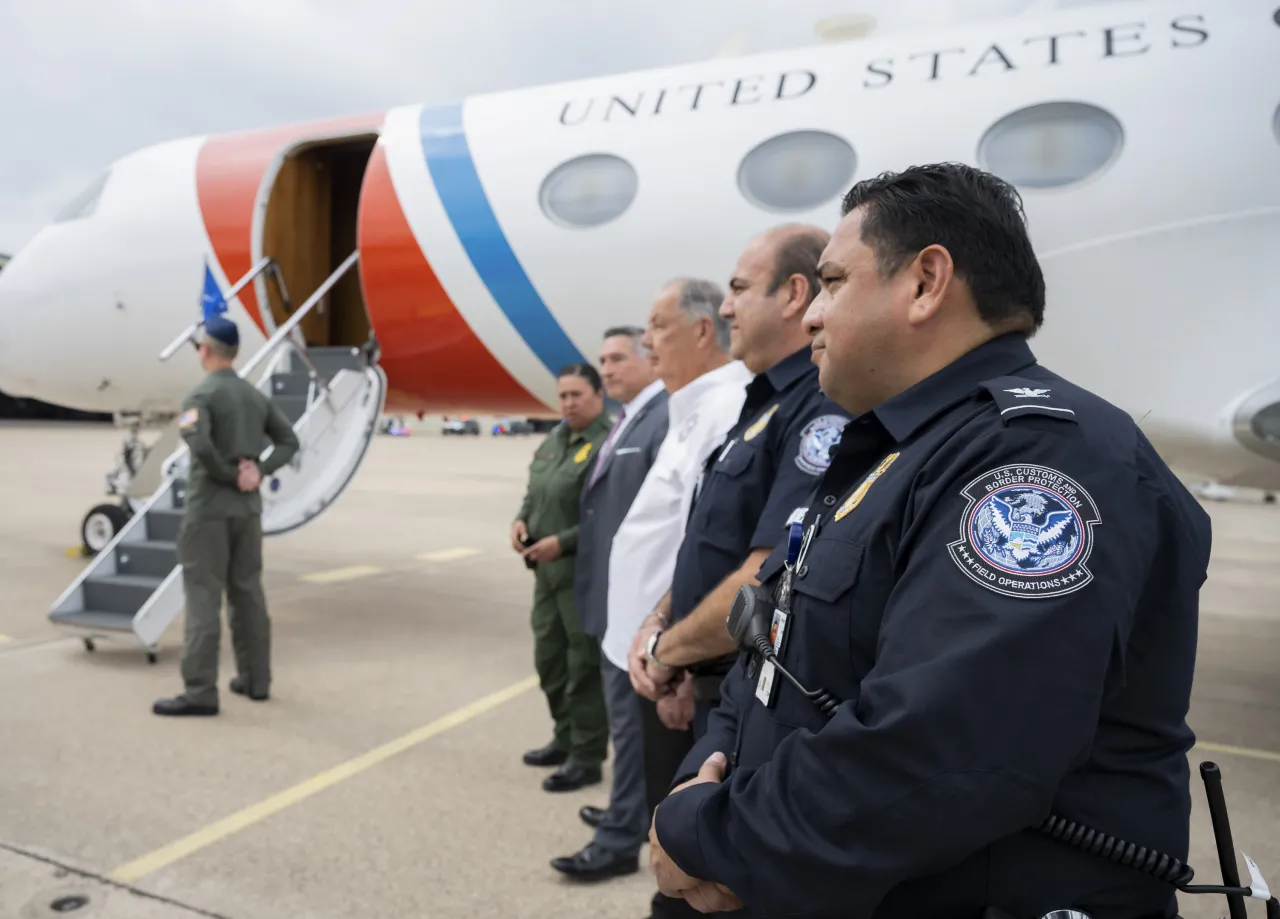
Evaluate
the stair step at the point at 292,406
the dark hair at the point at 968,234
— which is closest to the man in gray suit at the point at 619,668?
the dark hair at the point at 968,234

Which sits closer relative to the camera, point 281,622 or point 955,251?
point 955,251

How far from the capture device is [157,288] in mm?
7430

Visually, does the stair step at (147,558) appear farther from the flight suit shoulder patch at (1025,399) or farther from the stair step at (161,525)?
the flight suit shoulder patch at (1025,399)

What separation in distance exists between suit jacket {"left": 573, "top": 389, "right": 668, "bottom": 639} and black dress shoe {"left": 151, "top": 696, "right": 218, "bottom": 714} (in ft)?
7.19

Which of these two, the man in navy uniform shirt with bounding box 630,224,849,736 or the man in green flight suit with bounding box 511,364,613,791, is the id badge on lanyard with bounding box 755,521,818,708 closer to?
the man in navy uniform shirt with bounding box 630,224,849,736

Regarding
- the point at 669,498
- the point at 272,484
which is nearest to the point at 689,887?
the point at 669,498

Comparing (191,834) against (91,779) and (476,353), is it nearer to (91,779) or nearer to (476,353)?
(91,779)

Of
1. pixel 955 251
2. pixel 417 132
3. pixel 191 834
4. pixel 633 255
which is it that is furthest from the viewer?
pixel 417 132

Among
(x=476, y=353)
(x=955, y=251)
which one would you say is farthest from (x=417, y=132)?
(x=955, y=251)

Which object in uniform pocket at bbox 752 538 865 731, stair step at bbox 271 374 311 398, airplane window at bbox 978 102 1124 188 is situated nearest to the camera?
uniform pocket at bbox 752 538 865 731

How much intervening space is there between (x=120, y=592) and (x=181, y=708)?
4.41 feet

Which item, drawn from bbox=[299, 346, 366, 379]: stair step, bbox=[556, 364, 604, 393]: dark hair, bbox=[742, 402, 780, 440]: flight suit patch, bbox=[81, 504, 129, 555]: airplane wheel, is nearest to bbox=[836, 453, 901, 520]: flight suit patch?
bbox=[742, 402, 780, 440]: flight suit patch

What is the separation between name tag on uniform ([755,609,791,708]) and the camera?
1.26 meters

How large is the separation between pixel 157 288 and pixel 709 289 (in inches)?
240
